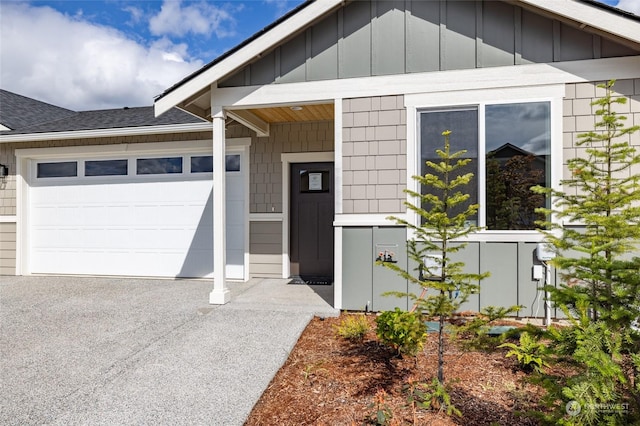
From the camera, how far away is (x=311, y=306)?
5051 millimetres

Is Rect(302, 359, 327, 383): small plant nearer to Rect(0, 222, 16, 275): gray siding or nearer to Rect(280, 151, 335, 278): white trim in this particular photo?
Rect(280, 151, 335, 278): white trim

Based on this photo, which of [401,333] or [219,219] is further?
[219,219]

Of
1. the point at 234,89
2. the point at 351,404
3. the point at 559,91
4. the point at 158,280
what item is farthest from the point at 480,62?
the point at 158,280

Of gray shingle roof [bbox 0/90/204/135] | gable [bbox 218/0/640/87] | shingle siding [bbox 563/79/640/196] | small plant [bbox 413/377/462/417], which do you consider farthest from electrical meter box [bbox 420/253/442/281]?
gray shingle roof [bbox 0/90/204/135]

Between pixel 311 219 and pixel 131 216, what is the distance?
366 cm

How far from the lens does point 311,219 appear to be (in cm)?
708

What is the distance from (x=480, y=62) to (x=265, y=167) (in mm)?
4024

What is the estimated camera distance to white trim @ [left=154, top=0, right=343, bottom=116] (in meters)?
4.67

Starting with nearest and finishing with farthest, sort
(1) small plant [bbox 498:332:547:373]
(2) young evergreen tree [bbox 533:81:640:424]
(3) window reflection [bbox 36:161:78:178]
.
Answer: (2) young evergreen tree [bbox 533:81:640:424] < (1) small plant [bbox 498:332:547:373] < (3) window reflection [bbox 36:161:78:178]

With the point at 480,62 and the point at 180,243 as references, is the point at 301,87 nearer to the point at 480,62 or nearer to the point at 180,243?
the point at 480,62

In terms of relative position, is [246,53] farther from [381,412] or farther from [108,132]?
[381,412]

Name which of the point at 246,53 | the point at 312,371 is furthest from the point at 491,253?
the point at 246,53

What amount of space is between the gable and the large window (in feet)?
2.12

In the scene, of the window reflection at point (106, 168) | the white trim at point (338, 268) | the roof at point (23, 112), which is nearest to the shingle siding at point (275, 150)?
the white trim at point (338, 268)
